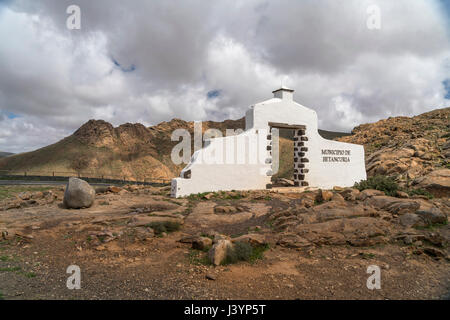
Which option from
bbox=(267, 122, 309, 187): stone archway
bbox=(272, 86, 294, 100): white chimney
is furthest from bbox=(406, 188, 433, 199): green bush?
bbox=(272, 86, 294, 100): white chimney

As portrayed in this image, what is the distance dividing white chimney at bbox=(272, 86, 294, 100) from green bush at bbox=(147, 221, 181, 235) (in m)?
10.0

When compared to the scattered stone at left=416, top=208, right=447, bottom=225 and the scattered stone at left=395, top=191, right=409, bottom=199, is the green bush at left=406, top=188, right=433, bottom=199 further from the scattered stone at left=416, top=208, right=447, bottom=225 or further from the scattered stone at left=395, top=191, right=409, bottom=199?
the scattered stone at left=416, top=208, right=447, bottom=225

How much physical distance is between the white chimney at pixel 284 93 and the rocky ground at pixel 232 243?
276 inches

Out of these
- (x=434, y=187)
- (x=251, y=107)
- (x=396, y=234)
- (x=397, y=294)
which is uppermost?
(x=251, y=107)

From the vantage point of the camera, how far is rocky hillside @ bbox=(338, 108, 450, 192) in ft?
45.5

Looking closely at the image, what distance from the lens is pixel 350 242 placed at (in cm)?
624

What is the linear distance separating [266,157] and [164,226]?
8014 millimetres

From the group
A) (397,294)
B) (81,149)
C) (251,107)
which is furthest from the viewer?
(81,149)

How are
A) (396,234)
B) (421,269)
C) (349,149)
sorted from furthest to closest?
(349,149)
(396,234)
(421,269)

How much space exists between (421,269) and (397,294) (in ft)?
4.51

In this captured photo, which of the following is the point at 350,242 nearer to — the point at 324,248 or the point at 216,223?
the point at 324,248

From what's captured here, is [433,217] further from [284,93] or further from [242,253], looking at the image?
[284,93]

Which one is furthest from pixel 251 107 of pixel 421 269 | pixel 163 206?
pixel 421 269

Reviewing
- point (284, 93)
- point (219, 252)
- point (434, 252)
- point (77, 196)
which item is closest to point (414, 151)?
point (284, 93)
